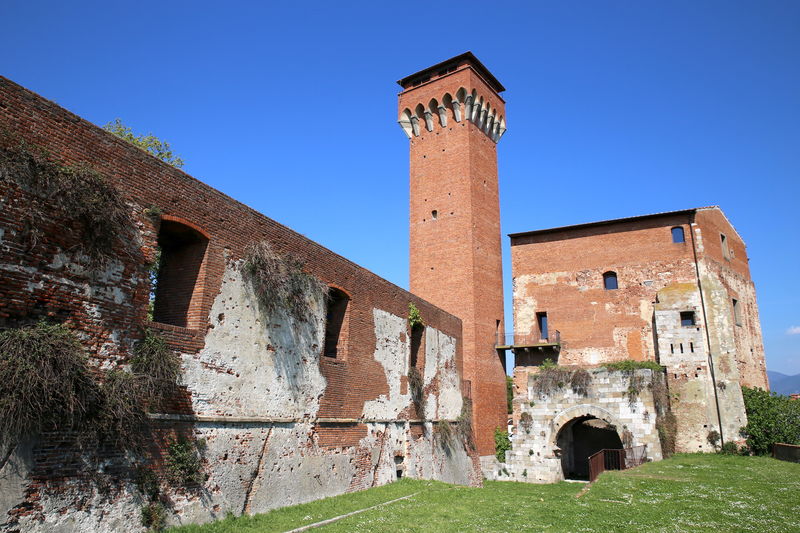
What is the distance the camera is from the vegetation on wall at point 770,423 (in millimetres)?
20781

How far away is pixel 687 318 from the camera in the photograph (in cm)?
2422

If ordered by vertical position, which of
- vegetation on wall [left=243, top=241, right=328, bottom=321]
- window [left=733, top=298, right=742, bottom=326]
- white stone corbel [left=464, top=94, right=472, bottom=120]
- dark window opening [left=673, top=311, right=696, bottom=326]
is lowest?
vegetation on wall [left=243, top=241, right=328, bottom=321]

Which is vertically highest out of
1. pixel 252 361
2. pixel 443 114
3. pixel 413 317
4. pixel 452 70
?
pixel 452 70

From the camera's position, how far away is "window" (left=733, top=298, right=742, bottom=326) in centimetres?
2560

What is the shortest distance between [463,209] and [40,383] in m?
19.5

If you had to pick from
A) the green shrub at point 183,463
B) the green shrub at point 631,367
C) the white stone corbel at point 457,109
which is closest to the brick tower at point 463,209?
the white stone corbel at point 457,109

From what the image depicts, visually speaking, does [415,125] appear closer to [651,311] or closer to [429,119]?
[429,119]

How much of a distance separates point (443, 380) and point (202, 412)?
36.6 ft

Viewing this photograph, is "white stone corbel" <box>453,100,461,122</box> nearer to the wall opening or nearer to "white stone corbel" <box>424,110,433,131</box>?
"white stone corbel" <box>424,110,433,131</box>

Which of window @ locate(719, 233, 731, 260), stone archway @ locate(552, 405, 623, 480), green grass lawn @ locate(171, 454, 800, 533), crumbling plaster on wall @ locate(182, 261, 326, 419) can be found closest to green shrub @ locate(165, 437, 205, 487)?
crumbling plaster on wall @ locate(182, 261, 326, 419)

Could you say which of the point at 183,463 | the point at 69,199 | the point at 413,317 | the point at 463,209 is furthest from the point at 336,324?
the point at 463,209

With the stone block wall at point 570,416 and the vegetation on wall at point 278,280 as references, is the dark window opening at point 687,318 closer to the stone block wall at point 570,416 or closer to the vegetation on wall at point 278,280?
the stone block wall at point 570,416

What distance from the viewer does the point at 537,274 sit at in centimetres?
2783

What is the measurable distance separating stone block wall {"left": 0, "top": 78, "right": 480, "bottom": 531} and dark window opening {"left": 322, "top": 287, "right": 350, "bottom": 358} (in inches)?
5.2
